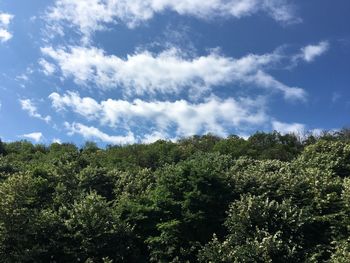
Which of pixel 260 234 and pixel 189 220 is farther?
pixel 189 220

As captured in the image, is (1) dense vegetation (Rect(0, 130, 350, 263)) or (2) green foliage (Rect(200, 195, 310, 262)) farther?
(1) dense vegetation (Rect(0, 130, 350, 263))

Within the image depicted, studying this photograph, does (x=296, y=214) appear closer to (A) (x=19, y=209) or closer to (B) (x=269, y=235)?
(B) (x=269, y=235)

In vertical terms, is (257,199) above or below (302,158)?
below

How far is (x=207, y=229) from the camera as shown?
37.6 meters

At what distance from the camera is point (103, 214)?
119ft

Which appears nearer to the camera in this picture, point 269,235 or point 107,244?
point 269,235

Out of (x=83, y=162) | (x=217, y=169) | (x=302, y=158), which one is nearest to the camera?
(x=217, y=169)

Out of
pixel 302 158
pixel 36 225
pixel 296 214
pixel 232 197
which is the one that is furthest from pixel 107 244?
pixel 302 158

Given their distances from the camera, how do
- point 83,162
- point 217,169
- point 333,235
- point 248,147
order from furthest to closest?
1. point 248,147
2. point 83,162
3. point 217,169
4. point 333,235

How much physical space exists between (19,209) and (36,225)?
73.2 inches

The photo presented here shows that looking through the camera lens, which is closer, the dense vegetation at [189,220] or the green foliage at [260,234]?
the green foliage at [260,234]

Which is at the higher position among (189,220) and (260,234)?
(189,220)

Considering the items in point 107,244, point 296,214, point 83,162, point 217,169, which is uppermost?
point 83,162

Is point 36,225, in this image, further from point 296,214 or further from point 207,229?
point 296,214
